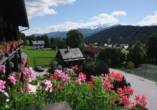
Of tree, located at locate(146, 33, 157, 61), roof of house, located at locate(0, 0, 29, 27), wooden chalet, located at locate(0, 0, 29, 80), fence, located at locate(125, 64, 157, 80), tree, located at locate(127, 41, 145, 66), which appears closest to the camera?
roof of house, located at locate(0, 0, 29, 27)

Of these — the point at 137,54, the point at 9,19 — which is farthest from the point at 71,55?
the point at 137,54

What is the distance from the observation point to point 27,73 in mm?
3490

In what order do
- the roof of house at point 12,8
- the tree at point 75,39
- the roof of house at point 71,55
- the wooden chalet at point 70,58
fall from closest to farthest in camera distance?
the roof of house at point 12,8 → the wooden chalet at point 70,58 → the roof of house at point 71,55 → the tree at point 75,39

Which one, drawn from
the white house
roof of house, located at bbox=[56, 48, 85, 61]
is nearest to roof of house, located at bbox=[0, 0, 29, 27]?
roof of house, located at bbox=[56, 48, 85, 61]

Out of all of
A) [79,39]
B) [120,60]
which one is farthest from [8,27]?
[120,60]

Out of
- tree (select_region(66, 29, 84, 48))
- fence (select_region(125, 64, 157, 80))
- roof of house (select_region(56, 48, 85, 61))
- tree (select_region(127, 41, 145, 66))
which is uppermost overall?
tree (select_region(66, 29, 84, 48))

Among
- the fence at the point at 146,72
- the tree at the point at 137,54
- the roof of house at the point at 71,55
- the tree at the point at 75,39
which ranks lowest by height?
the fence at the point at 146,72

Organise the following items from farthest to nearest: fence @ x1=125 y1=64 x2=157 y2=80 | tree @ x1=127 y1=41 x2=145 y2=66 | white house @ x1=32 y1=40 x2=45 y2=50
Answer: white house @ x1=32 y1=40 x2=45 y2=50
tree @ x1=127 y1=41 x2=145 y2=66
fence @ x1=125 y1=64 x2=157 y2=80

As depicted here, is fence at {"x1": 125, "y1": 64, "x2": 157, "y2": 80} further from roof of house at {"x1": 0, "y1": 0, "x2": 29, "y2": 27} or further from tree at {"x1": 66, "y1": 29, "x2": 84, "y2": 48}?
roof of house at {"x1": 0, "y1": 0, "x2": 29, "y2": 27}

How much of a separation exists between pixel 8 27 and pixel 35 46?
257ft

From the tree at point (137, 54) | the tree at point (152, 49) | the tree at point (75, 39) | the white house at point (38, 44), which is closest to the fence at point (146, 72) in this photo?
the tree at point (137, 54)

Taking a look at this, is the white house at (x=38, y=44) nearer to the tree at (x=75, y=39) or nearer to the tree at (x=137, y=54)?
the tree at (x=75, y=39)

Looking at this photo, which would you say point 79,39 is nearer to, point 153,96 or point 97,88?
point 153,96

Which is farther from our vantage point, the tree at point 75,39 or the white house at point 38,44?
the white house at point 38,44
